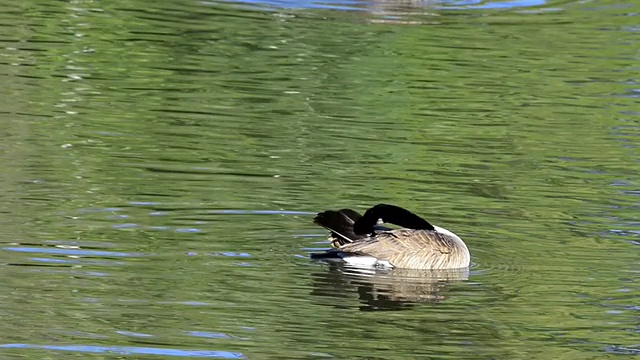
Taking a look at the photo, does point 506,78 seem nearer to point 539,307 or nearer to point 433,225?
point 433,225

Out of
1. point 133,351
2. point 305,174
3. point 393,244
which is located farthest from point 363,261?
point 305,174

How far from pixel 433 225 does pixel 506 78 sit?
8.23 m

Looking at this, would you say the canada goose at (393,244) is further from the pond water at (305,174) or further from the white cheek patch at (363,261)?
the pond water at (305,174)

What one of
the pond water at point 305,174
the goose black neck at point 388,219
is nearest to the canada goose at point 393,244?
the goose black neck at point 388,219

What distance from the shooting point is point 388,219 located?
1268cm

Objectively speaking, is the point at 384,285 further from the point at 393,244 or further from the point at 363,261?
the point at 393,244

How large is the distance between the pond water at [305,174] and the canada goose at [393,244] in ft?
0.50

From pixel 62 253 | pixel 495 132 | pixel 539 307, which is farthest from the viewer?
pixel 495 132

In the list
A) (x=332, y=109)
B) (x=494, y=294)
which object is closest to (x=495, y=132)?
(x=332, y=109)

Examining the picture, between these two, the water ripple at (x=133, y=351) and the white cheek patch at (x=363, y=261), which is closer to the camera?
the water ripple at (x=133, y=351)

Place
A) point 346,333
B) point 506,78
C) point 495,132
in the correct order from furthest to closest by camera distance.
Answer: point 506,78, point 495,132, point 346,333

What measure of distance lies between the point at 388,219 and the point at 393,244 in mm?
256

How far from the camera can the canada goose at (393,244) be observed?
12680 mm

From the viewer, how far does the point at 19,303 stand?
11070 mm
